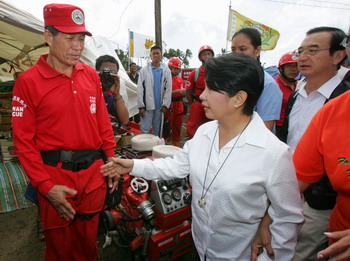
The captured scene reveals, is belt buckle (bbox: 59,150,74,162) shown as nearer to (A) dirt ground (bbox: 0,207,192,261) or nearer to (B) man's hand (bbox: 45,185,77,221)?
(B) man's hand (bbox: 45,185,77,221)

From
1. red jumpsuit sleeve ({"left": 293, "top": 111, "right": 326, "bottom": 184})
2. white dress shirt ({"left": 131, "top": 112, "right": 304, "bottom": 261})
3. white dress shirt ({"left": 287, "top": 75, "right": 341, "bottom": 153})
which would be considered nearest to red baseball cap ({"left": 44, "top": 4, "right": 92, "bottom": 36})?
white dress shirt ({"left": 131, "top": 112, "right": 304, "bottom": 261})

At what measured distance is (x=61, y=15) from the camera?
62.8 inches

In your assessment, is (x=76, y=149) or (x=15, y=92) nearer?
(x=15, y=92)

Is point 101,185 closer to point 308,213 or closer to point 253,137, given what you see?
point 253,137

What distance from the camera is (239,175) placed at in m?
1.16

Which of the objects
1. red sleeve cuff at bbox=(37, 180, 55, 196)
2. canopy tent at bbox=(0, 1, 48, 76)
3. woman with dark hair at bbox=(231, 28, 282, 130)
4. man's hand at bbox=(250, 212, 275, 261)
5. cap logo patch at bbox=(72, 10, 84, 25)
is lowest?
man's hand at bbox=(250, 212, 275, 261)

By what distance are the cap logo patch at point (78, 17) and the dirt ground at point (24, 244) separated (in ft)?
8.58

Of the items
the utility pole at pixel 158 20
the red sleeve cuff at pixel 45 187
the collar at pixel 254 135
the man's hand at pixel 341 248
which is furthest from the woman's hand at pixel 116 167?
the utility pole at pixel 158 20

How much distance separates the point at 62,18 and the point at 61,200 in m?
1.40

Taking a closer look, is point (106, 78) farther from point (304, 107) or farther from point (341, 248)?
point (341, 248)

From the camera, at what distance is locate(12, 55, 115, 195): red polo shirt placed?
1527 mm

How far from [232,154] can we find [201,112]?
283 centimetres

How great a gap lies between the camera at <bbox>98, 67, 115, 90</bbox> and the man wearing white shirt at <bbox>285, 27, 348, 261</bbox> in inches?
78.1

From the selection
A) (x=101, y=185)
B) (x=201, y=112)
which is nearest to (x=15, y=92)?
(x=101, y=185)
